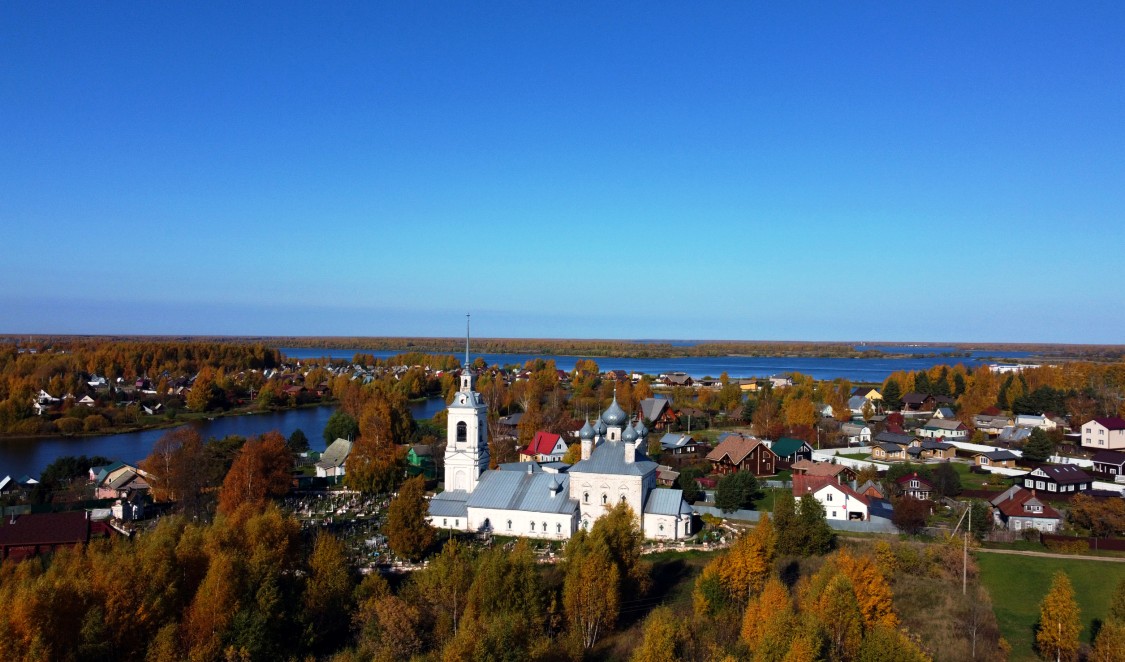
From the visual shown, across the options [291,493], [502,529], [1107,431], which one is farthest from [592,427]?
[1107,431]

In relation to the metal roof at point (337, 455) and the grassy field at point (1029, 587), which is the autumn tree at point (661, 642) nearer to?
the grassy field at point (1029, 587)

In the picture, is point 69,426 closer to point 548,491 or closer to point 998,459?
point 548,491

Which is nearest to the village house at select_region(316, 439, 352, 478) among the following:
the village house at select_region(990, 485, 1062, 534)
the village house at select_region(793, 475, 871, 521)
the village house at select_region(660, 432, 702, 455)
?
the village house at select_region(660, 432, 702, 455)

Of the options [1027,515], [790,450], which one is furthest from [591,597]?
[790,450]

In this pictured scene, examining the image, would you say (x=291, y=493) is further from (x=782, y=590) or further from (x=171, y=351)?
(x=171, y=351)

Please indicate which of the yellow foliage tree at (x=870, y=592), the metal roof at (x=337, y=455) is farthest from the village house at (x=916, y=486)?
the metal roof at (x=337, y=455)

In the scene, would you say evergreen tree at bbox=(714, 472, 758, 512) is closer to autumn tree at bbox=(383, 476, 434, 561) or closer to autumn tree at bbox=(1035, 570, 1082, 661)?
autumn tree at bbox=(383, 476, 434, 561)
